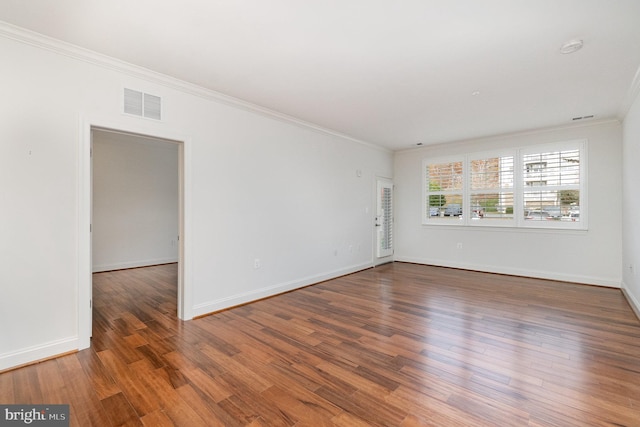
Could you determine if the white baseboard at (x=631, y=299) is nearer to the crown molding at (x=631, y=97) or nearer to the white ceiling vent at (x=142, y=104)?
the crown molding at (x=631, y=97)

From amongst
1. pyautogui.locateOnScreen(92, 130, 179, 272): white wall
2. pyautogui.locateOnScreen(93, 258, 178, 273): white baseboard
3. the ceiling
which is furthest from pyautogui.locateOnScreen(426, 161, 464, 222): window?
pyautogui.locateOnScreen(93, 258, 178, 273): white baseboard

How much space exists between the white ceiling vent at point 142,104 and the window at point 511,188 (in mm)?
5491

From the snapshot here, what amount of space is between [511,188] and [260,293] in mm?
5016

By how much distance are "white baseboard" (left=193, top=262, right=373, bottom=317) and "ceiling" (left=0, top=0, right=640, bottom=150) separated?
2579mm

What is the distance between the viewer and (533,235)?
5.51 meters

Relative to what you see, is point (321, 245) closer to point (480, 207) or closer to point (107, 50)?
point (480, 207)

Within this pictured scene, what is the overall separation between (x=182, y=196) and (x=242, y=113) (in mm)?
1393

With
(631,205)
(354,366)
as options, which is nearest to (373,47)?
(354,366)

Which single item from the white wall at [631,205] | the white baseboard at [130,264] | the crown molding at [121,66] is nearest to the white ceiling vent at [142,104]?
the crown molding at [121,66]

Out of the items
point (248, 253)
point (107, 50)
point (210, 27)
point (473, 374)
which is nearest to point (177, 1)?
point (210, 27)

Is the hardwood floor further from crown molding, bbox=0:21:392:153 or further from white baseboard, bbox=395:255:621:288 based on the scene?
crown molding, bbox=0:21:392:153

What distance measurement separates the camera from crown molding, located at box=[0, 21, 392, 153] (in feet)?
7.86

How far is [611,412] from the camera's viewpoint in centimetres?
187

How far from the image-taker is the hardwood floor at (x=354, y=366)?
1873mm
